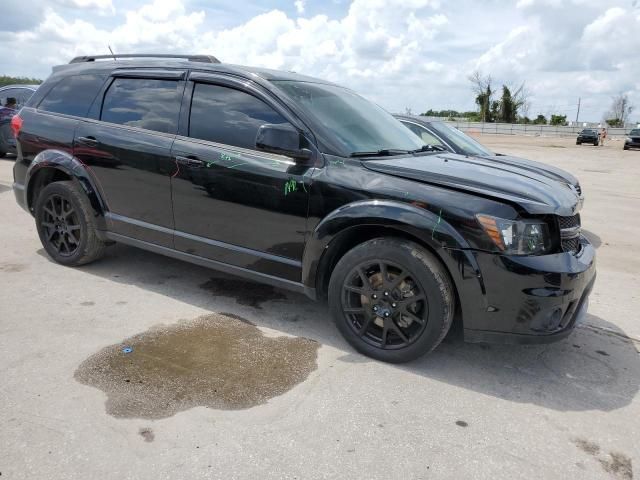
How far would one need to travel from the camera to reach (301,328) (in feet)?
12.9

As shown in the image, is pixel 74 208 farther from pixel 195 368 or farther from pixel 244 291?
pixel 195 368

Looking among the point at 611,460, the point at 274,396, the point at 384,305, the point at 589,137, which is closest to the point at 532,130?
the point at 589,137

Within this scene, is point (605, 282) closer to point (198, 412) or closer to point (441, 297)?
point (441, 297)

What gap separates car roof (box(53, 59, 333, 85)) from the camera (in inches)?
158

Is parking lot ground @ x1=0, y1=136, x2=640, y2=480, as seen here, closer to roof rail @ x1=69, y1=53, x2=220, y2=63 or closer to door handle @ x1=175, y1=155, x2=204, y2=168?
door handle @ x1=175, y1=155, x2=204, y2=168

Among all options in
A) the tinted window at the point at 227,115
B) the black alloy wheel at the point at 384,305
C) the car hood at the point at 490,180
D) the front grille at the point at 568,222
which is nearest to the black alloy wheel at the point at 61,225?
the tinted window at the point at 227,115

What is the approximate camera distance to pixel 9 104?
12242 mm

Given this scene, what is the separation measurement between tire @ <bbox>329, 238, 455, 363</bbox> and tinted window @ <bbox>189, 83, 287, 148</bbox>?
1.15 metres

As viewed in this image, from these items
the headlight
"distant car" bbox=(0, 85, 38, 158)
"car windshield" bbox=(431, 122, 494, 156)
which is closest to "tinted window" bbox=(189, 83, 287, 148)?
the headlight

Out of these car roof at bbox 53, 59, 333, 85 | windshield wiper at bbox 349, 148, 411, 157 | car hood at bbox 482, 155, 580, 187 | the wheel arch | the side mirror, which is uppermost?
car roof at bbox 53, 59, 333, 85

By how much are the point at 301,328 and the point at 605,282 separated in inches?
127

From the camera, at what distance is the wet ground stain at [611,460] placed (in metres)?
2.48

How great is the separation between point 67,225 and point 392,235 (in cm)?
311

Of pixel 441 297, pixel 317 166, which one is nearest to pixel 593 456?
pixel 441 297
